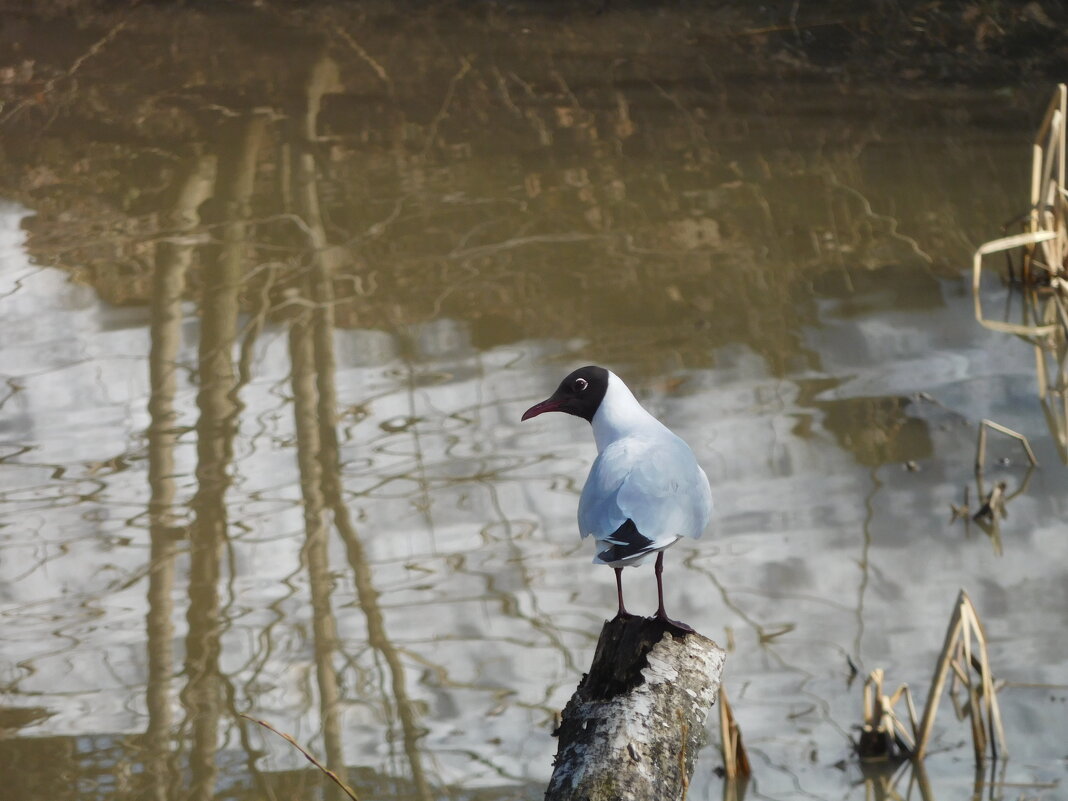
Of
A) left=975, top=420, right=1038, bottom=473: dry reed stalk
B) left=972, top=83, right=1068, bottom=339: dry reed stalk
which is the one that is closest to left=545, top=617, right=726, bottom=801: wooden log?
left=975, top=420, right=1038, bottom=473: dry reed stalk

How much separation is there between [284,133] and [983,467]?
6689mm

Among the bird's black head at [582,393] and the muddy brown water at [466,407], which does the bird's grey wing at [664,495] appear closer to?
the bird's black head at [582,393]

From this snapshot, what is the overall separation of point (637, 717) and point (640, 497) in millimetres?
557

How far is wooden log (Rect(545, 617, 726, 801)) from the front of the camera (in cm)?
236

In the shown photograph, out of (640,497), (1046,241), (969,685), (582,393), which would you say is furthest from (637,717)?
(1046,241)

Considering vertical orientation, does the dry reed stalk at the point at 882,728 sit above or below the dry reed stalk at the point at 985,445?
below

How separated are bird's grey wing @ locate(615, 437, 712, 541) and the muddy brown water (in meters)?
1.67

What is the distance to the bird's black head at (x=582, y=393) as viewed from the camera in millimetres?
3379

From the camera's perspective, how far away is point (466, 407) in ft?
22.4

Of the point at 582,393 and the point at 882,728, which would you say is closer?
the point at 582,393

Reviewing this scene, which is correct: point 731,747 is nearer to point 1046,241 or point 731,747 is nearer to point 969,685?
point 969,685

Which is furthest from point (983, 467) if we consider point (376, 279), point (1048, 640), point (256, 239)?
point (256, 239)

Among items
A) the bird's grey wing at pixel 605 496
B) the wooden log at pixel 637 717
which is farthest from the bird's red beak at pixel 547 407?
the wooden log at pixel 637 717

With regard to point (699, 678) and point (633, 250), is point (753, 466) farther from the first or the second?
point (699, 678)
